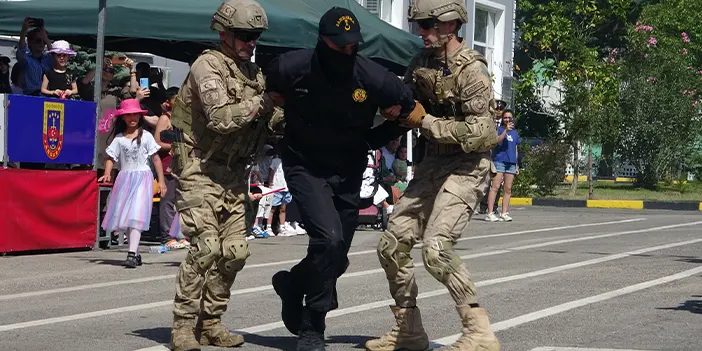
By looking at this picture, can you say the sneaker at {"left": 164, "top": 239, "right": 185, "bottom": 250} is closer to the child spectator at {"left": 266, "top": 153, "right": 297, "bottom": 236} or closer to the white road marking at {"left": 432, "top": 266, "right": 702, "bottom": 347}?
the child spectator at {"left": 266, "top": 153, "right": 297, "bottom": 236}

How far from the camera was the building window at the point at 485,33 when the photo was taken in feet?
109

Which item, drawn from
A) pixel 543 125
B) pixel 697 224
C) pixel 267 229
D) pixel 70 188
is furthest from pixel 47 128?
pixel 543 125

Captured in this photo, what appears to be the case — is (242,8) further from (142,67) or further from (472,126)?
(142,67)

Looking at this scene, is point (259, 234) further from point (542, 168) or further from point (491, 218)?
point (542, 168)

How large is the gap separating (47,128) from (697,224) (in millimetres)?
11081

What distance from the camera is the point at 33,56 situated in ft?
51.7

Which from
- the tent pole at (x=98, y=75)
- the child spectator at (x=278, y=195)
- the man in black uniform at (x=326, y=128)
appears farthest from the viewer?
the child spectator at (x=278, y=195)

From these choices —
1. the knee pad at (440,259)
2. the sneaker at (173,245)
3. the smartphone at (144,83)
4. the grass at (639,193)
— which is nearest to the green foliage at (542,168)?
the grass at (639,193)

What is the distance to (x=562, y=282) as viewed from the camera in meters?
11.6

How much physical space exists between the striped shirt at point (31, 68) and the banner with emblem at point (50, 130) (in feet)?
3.70

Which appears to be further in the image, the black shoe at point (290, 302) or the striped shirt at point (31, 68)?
the striped shirt at point (31, 68)

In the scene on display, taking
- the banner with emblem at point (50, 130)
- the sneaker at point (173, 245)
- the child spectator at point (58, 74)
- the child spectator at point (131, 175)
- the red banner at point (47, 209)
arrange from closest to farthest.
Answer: the child spectator at point (131, 175)
the red banner at point (47, 209)
the banner with emblem at point (50, 130)
the sneaker at point (173, 245)
the child spectator at point (58, 74)

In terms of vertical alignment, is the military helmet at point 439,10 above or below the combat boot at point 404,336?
above

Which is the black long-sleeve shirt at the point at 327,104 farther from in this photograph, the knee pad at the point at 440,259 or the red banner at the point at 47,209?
the red banner at the point at 47,209
